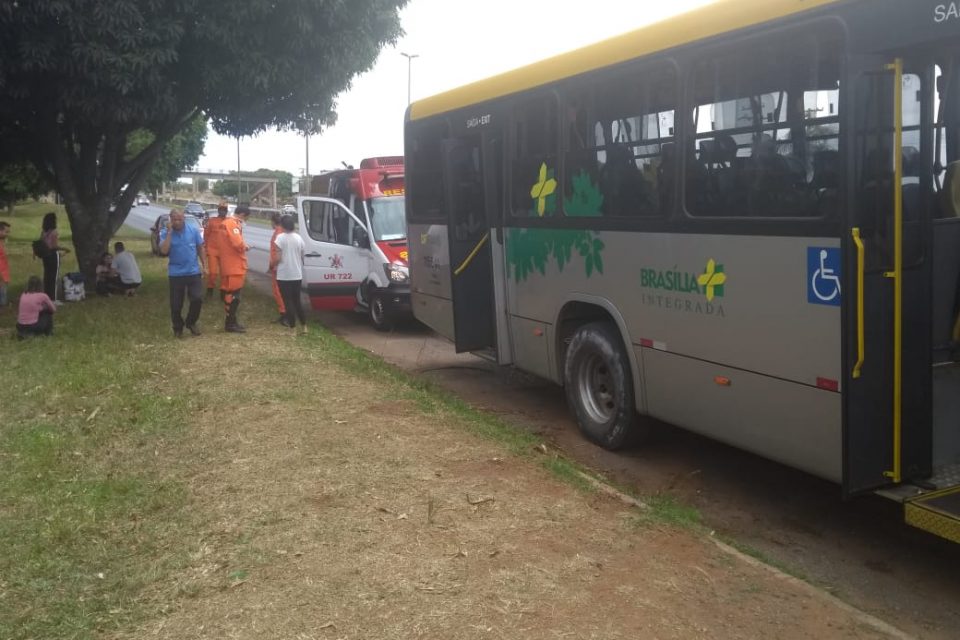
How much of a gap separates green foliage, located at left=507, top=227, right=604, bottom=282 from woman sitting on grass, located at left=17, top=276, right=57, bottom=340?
7012 millimetres

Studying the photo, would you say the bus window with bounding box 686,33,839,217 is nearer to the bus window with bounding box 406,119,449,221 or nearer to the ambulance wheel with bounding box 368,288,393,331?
the bus window with bounding box 406,119,449,221

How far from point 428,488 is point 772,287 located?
2.43 m

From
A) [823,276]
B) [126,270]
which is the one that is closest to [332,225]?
[126,270]

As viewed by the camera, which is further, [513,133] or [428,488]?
[513,133]

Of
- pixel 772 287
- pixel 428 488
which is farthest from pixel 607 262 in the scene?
pixel 428 488

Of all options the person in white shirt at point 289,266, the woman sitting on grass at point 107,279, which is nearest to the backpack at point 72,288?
the woman sitting on grass at point 107,279

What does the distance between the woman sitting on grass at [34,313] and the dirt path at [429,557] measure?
601cm

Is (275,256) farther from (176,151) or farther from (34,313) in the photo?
(176,151)

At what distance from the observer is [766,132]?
206 inches

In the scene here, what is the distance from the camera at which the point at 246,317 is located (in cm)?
1377

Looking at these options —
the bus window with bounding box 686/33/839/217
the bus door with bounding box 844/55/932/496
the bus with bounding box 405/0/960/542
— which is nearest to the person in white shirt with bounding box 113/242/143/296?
the bus with bounding box 405/0/960/542

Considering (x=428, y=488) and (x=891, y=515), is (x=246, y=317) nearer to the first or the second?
(x=428, y=488)

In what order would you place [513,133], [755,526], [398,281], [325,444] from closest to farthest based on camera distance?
1. [755,526]
2. [325,444]
3. [513,133]
4. [398,281]

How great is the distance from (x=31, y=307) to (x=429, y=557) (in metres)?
9.10
